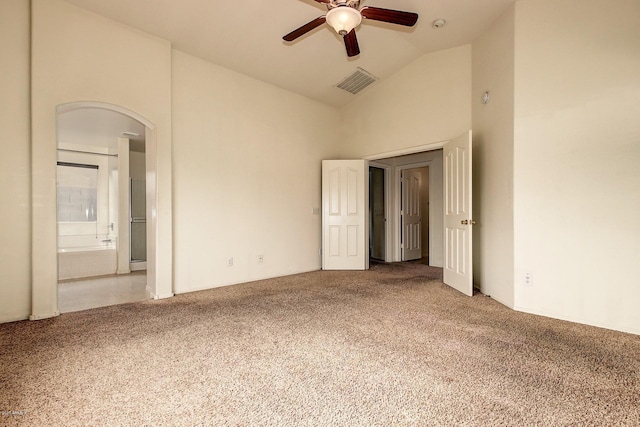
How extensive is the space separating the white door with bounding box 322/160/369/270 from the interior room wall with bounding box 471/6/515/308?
2.00m

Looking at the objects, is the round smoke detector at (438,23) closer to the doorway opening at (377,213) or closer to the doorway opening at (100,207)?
the doorway opening at (377,213)

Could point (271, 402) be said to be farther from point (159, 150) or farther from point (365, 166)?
point (365, 166)

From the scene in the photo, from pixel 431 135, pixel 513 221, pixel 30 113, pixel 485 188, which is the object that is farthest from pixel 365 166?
pixel 30 113

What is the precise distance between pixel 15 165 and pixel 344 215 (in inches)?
Answer: 170

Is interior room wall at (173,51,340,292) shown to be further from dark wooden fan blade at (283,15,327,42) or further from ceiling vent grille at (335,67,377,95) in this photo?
dark wooden fan blade at (283,15,327,42)

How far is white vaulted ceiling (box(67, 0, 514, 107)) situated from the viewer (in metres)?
3.24

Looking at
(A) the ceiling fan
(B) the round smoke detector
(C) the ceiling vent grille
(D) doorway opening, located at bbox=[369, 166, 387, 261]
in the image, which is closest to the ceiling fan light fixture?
(A) the ceiling fan

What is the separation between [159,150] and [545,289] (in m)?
4.51

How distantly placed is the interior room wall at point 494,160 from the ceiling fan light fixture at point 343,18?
6.43 ft

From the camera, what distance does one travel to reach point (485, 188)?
3803mm

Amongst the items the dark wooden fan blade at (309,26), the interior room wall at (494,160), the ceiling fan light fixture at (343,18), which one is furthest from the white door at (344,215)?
the ceiling fan light fixture at (343,18)

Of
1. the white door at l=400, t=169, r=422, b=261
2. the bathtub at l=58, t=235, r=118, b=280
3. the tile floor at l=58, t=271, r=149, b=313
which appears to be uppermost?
the white door at l=400, t=169, r=422, b=261

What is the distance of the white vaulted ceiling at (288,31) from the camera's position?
3.24m

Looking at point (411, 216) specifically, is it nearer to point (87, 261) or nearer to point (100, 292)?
point (100, 292)
